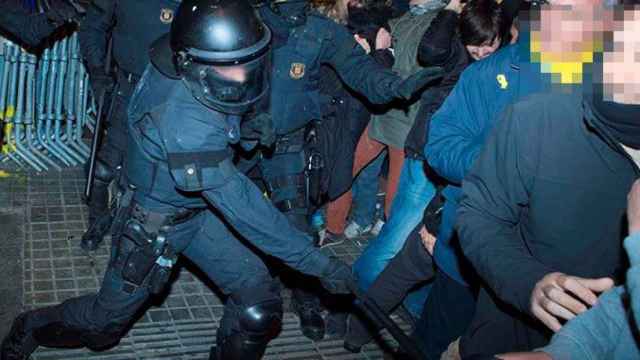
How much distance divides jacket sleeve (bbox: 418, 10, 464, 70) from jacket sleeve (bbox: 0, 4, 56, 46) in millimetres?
2899

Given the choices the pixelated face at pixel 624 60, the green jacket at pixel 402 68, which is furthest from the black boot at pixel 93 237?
the pixelated face at pixel 624 60

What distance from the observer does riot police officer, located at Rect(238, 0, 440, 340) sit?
4.64 metres

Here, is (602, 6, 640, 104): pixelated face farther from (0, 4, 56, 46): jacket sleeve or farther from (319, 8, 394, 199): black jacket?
(0, 4, 56, 46): jacket sleeve

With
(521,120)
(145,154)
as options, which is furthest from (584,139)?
(145,154)

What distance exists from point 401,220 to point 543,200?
216 cm

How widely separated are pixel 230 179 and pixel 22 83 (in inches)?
163

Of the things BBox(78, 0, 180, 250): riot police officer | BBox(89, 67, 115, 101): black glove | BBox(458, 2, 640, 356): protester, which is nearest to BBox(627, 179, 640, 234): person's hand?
BBox(458, 2, 640, 356): protester

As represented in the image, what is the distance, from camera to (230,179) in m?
3.46

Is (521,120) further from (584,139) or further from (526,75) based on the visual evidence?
(526,75)

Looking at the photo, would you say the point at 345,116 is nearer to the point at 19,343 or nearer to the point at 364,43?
the point at 364,43

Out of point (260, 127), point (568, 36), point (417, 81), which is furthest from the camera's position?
point (417, 81)

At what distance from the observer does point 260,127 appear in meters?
4.05

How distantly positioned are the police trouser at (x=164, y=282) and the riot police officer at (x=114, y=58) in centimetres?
87

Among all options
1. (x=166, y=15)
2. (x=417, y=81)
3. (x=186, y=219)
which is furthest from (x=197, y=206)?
(x=166, y=15)
